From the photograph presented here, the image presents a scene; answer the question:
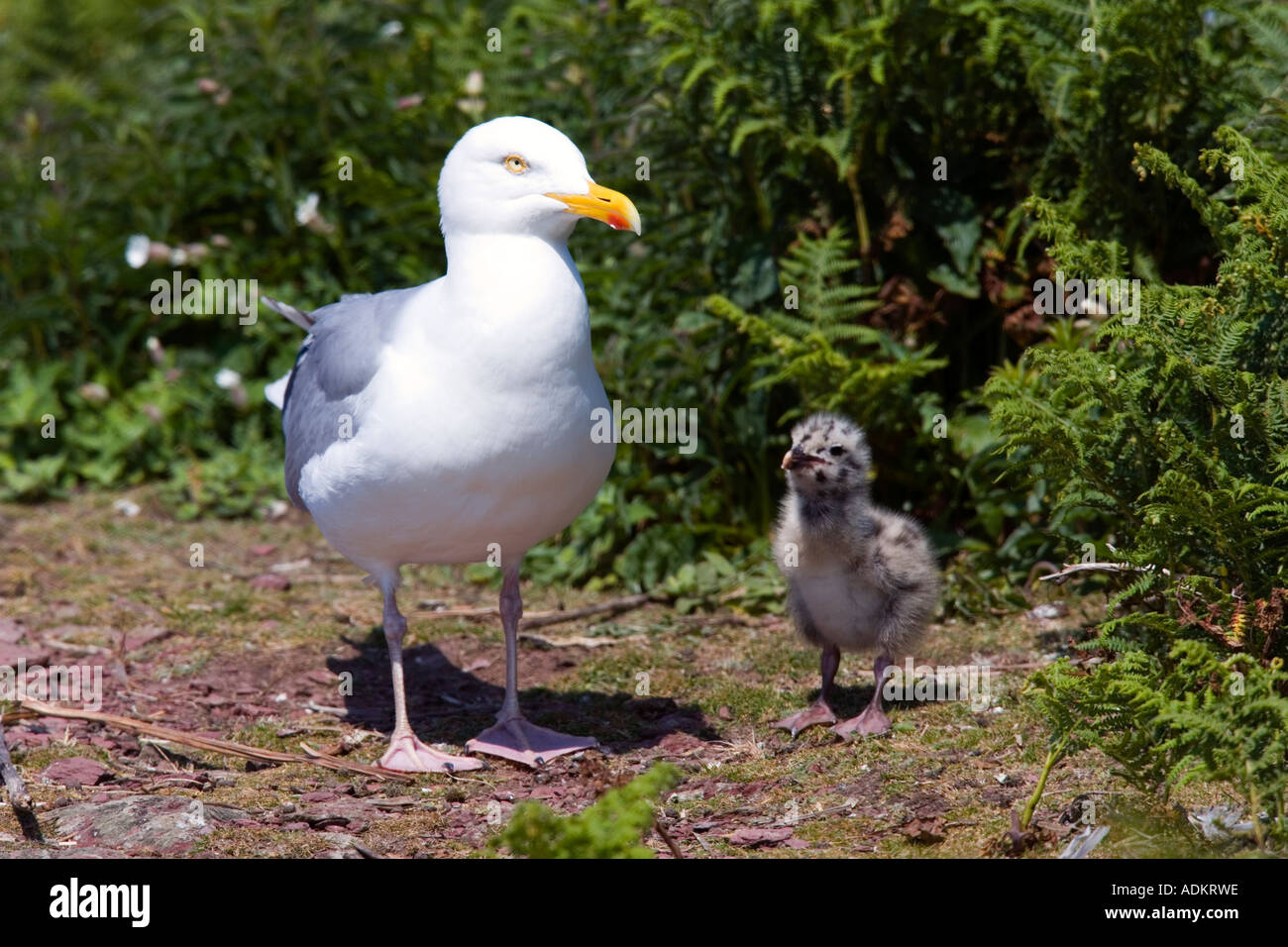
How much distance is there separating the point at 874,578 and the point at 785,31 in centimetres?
307

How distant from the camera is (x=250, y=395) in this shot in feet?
31.3

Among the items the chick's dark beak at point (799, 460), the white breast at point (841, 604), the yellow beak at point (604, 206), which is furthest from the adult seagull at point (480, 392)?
the white breast at point (841, 604)

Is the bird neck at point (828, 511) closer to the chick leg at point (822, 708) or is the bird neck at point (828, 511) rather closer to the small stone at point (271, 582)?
the chick leg at point (822, 708)

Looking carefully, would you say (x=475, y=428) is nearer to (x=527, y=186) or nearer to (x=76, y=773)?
(x=527, y=186)

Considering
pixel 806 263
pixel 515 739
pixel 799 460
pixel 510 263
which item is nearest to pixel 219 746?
pixel 515 739

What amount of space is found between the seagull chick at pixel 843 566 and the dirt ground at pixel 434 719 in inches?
12.1

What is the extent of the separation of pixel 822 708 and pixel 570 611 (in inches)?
78.0

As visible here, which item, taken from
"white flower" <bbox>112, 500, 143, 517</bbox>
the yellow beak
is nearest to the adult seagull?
the yellow beak

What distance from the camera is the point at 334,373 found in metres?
5.75

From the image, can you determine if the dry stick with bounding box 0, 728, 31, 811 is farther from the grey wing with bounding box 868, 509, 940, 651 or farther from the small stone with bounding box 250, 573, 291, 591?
Result: the grey wing with bounding box 868, 509, 940, 651

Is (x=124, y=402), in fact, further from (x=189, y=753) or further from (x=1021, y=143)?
(x=1021, y=143)

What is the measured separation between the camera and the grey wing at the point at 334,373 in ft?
18.3

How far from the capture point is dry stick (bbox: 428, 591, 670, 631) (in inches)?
292

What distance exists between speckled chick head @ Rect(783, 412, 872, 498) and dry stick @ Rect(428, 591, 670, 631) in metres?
1.67
